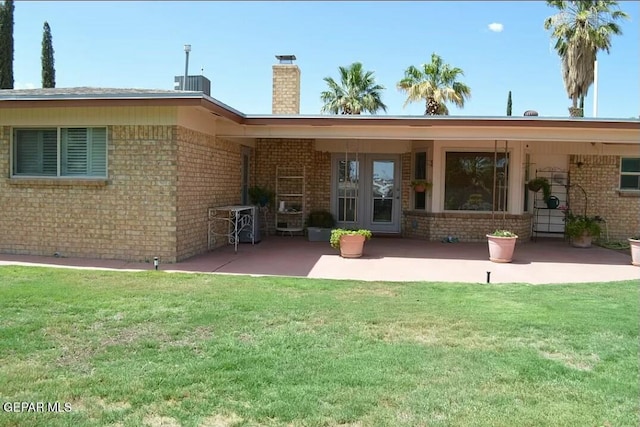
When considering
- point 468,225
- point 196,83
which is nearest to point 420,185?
point 468,225

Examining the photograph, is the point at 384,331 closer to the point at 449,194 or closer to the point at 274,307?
the point at 274,307

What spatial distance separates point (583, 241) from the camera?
12.4m

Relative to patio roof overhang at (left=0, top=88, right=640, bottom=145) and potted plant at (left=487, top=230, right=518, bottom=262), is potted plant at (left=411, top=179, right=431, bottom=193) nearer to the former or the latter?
patio roof overhang at (left=0, top=88, right=640, bottom=145)

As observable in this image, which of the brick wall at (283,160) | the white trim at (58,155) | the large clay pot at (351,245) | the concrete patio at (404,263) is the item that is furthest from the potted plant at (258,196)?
the white trim at (58,155)

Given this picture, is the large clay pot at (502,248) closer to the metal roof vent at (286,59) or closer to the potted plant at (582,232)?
the potted plant at (582,232)

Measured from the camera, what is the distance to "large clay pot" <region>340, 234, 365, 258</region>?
32.6 ft

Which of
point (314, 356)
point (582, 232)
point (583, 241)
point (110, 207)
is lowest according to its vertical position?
point (314, 356)

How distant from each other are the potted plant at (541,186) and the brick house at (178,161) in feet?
0.93

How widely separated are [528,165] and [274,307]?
1029 centimetres

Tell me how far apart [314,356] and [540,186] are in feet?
36.4

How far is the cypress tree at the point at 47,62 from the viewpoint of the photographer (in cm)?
2505

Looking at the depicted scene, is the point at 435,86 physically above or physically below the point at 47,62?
below

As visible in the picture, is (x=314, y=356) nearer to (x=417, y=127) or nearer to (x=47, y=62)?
(x=417, y=127)

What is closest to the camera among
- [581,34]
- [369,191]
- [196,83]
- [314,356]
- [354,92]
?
[314,356]
